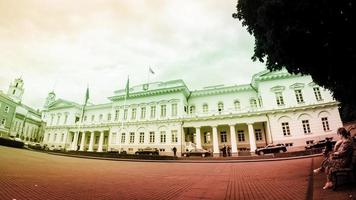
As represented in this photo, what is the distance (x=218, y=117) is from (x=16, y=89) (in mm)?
78166

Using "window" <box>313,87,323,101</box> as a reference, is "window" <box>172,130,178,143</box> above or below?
below

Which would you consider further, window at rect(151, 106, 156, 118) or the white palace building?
window at rect(151, 106, 156, 118)

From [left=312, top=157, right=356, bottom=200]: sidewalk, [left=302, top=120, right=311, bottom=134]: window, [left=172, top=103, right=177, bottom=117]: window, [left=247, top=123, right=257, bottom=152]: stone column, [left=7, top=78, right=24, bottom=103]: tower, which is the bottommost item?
[left=312, top=157, right=356, bottom=200]: sidewalk

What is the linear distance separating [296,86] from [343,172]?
29072 mm

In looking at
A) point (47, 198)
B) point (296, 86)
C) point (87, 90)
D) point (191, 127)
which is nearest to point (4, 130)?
point (87, 90)

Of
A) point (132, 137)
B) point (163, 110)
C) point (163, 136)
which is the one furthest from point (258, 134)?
point (132, 137)

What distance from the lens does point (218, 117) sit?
31.0m

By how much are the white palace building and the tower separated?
135 feet

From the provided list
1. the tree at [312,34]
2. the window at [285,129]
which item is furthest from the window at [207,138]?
the tree at [312,34]

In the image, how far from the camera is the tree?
7.00m

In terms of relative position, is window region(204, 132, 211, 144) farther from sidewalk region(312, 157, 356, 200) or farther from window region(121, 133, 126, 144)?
sidewalk region(312, 157, 356, 200)

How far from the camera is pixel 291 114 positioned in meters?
28.4

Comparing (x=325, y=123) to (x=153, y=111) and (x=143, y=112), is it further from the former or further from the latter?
(x=143, y=112)

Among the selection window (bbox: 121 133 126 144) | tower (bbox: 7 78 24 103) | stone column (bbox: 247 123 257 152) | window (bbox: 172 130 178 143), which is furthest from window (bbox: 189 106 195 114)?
tower (bbox: 7 78 24 103)
